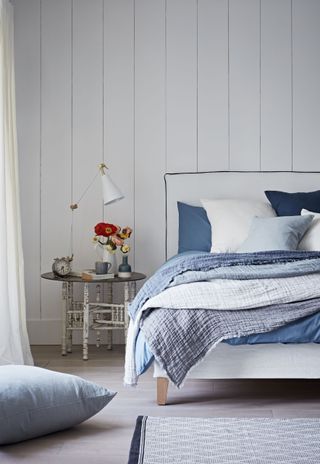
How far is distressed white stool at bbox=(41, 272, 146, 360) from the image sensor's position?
4.77 m

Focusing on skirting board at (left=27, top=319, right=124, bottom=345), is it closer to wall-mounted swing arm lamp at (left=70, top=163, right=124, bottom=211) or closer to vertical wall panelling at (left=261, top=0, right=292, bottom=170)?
wall-mounted swing arm lamp at (left=70, top=163, right=124, bottom=211)

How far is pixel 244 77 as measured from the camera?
539 cm

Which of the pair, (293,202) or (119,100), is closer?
(293,202)

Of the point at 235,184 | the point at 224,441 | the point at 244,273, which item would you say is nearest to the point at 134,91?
the point at 235,184

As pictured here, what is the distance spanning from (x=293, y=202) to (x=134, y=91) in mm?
1397

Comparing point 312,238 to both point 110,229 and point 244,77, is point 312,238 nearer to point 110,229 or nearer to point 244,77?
point 110,229

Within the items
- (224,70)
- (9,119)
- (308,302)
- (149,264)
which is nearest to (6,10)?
(9,119)

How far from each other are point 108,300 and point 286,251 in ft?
5.33

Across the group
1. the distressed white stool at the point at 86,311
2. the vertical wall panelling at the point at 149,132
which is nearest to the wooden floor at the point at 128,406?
the distressed white stool at the point at 86,311

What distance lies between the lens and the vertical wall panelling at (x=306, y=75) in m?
5.36

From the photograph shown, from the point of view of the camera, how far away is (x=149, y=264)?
17.8 feet

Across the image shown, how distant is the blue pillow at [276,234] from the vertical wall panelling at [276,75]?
1003 millimetres

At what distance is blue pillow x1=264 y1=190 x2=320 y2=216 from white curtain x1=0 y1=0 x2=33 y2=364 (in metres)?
1.75

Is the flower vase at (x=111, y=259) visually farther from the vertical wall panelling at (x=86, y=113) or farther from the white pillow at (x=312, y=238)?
the white pillow at (x=312, y=238)
